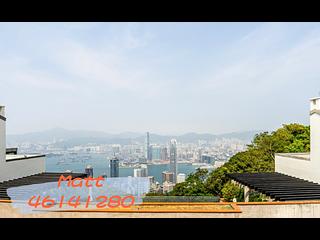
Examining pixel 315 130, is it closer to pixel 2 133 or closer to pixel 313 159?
pixel 313 159

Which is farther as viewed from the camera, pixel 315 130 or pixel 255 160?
pixel 255 160

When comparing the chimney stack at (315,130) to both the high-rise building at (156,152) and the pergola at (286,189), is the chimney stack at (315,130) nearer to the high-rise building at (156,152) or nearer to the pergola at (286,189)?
the pergola at (286,189)

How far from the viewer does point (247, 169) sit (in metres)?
14.3

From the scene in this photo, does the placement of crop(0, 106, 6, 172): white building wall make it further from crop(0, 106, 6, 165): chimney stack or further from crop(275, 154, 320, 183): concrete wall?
crop(275, 154, 320, 183): concrete wall

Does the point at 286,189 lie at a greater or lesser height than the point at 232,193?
greater

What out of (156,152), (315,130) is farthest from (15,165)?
(156,152)

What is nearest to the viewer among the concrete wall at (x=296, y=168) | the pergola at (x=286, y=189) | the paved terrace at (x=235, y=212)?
the paved terrace at (x=235, y=212)

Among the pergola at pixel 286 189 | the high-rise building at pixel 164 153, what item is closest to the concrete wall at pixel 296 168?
the pergola at pixel 286 189

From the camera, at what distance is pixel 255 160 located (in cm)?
1425

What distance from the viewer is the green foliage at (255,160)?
14.1 metres

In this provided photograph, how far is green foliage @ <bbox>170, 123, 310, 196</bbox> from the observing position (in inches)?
555
